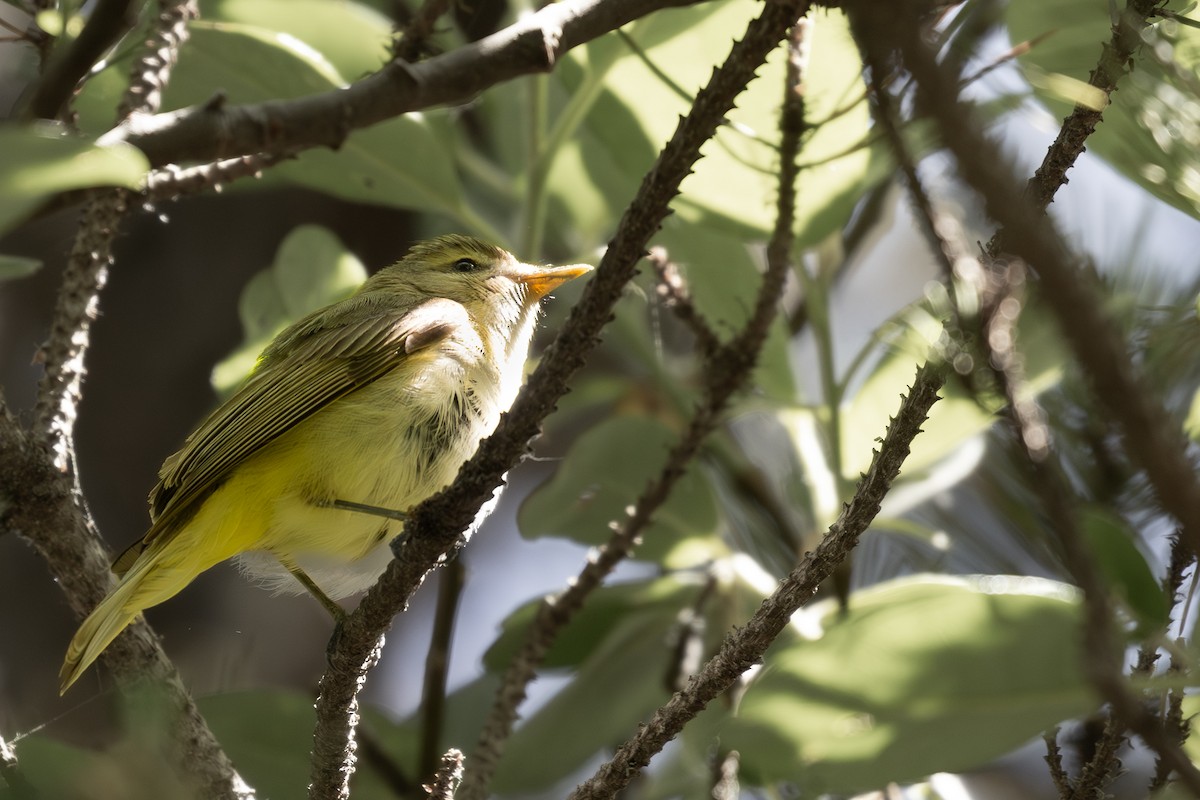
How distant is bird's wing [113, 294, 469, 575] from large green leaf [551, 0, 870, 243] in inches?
29.0

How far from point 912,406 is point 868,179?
5.50ft

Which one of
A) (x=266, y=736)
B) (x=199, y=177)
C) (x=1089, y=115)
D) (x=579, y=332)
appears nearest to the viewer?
(x=1089, y=115)

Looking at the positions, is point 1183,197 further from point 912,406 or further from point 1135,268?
point 1135,268

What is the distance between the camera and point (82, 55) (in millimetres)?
2080

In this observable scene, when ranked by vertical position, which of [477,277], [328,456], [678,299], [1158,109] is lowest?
[328,456]

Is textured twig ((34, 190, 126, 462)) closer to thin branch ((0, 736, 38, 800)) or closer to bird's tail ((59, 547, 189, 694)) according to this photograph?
bird's tail ((59, 547, 189, 694))

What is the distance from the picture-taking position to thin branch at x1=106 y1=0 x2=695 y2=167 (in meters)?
1.95

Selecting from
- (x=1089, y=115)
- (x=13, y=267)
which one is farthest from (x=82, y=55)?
(x=1089, y=115)

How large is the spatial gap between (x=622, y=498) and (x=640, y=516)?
0.46 m

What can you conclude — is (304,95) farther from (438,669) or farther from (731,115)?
(438,669)

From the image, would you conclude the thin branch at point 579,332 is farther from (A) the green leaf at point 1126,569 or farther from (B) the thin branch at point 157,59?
(B) the thin branch at point 157,59

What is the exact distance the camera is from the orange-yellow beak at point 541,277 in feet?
11.6

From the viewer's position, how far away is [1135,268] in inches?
125

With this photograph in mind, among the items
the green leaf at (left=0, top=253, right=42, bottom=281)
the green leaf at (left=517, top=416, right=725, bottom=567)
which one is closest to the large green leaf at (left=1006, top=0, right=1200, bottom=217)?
the green leaf at (left=517, top=416, right=725, bottom=567)
